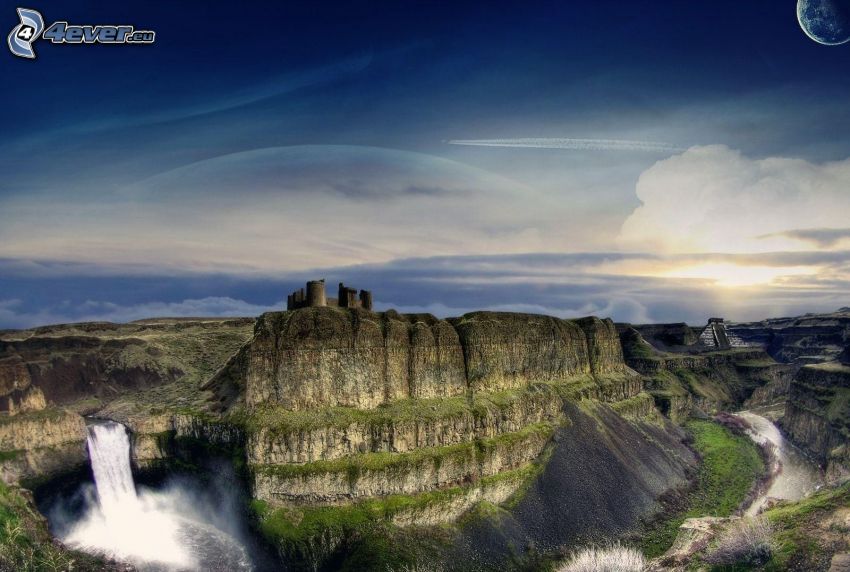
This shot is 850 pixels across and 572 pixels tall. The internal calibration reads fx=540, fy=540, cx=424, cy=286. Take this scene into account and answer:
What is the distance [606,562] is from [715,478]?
45090mm

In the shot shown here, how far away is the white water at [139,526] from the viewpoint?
177 feet

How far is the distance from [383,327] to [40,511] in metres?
46.7

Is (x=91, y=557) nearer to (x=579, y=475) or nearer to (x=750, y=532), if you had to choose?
(x=579, y=475)

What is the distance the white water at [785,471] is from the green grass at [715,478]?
2.32 m

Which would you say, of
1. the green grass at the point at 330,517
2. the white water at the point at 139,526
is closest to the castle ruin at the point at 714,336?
the green grass at the point at 330,517

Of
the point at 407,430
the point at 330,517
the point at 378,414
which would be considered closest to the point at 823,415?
the point at 407,430

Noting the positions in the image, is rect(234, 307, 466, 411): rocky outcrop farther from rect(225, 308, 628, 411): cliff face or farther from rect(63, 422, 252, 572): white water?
rect(63, 422, 252, 572): white water

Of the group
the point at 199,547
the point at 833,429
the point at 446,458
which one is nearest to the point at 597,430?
the point at 446,458

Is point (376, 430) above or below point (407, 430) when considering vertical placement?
above

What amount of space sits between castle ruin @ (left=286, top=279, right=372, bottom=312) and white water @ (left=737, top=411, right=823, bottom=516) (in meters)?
53.0

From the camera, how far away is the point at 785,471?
84.5 m

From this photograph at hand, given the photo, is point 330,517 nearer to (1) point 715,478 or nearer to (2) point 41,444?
(2) point 41,444

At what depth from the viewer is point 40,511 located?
212 ft

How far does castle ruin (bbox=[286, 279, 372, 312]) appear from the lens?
6919cm
